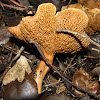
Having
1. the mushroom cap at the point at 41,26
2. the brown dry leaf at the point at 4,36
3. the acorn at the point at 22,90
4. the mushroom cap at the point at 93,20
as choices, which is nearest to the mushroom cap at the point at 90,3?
the mushroom cap at the point at 93,20

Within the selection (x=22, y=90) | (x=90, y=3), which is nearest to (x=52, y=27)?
(x=22, y=90)

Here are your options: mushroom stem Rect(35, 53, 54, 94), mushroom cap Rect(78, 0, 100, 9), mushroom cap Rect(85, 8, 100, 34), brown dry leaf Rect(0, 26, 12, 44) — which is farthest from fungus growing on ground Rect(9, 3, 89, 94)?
mushroom cap Rect(78, 0, 100, 9)

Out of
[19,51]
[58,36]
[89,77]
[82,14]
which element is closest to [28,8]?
[19,51]

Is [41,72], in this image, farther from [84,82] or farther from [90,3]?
[90,3]

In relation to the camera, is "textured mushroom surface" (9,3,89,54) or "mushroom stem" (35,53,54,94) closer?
"textured mushroom surface" (9,3,89,54)

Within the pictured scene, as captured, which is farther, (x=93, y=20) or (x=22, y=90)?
(x=93, y=20)

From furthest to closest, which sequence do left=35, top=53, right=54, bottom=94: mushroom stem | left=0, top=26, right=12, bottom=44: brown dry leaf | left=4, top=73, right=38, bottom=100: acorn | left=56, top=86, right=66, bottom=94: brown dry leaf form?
left=0, top=26, right=12, bottom=44: brown dry leaf < left=56, top=86, right=66, bottom=94: brown dry leaf < left=35, top=53, right=54, bottom=94: mushroom stem < left=4, top=73, right=38, bottom=100: acorn

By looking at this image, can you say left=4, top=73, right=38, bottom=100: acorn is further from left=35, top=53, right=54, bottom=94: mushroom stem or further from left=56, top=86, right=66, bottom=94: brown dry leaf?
left=56, top=86, right=66, bottom=94: brown dry leaf
